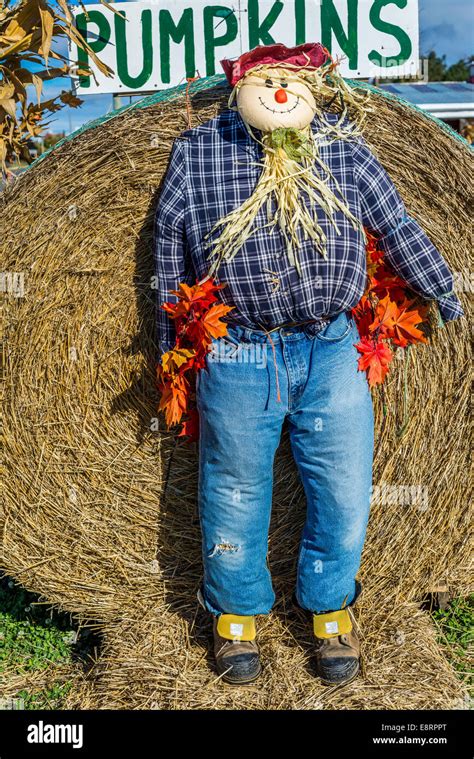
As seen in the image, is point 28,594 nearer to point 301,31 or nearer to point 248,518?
point 248,518

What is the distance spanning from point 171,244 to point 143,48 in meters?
1.04

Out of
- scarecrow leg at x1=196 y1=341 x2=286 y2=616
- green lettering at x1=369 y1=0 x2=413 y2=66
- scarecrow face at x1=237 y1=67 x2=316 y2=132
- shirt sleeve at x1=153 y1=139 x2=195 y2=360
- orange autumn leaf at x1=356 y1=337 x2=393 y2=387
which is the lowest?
scarecrow leg at x1=196 y1=341 x2=286 y2=616

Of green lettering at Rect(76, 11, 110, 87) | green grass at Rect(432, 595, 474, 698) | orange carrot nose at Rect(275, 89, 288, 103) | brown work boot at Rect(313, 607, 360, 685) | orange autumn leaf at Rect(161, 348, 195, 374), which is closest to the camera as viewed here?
orange carrot nose at Rect(275, 89, 288, 103)

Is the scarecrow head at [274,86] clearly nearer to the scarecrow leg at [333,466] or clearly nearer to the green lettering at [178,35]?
the scarecrow leg at [333,466]

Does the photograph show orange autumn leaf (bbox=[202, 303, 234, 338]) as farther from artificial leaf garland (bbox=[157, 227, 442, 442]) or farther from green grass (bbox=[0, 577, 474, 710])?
green grass (bbox=[0, 577, 474, 710])

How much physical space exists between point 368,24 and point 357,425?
4.85 feet

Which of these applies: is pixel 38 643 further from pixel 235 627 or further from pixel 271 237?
pixel 271 237

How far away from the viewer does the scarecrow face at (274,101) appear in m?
2.08

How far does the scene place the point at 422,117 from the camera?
2359mm

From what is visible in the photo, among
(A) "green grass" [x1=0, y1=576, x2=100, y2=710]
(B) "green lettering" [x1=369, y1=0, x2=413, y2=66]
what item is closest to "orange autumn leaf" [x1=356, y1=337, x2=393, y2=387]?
(B) "green lettering" [x1=369, y1=0, x2=413, y2=66]

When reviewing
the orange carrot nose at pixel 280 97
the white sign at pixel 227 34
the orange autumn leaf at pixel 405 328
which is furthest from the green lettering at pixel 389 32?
the orange autumn leaf at pixel 405 328

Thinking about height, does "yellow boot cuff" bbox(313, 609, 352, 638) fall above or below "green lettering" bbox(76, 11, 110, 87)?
below

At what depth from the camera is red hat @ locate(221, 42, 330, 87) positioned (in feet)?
7.07

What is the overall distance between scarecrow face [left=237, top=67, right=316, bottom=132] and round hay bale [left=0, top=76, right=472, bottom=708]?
22cm
